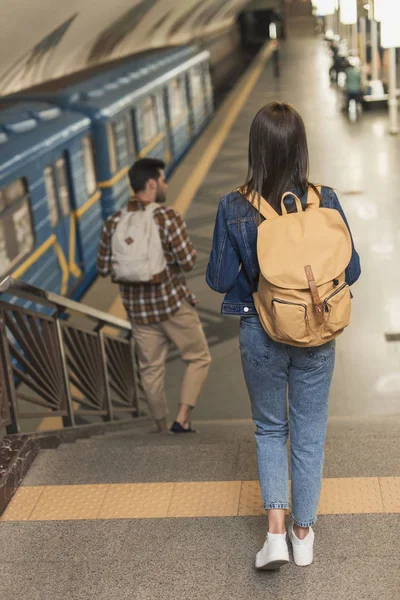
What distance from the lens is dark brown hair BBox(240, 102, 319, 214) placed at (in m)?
2.37

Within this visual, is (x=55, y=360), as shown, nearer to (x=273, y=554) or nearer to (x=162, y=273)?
(x=162, y=273)

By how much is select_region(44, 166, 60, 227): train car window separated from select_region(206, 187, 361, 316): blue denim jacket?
16.8 ft

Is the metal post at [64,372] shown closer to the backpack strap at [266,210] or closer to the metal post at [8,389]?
the metal post at [8,389]

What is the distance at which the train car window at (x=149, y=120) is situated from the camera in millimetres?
12023

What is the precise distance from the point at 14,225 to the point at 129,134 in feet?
15.5

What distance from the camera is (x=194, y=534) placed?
9.68ft

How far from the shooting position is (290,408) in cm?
265

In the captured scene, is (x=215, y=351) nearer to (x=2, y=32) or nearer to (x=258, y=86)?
(x=2, y=32)

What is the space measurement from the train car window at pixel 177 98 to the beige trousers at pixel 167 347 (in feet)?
33.1

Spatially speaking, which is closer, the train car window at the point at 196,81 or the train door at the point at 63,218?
the train door at the point at 63,218

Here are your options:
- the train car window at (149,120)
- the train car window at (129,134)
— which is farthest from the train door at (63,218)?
the train car window at (149,120)

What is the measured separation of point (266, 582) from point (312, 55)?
127ft

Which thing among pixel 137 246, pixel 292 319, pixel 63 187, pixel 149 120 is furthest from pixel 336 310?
pixel 149 120

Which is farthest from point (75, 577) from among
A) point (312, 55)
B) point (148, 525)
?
point (312, 55)
